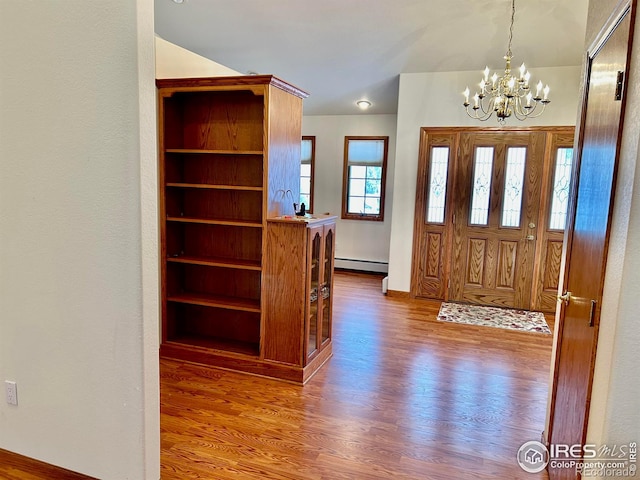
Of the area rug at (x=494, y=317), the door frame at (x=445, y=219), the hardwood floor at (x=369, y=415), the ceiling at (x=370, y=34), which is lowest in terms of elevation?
the hardwood floor at (x=369, y=415)

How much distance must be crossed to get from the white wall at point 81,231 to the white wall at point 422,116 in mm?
4187

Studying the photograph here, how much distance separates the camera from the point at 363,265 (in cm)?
724

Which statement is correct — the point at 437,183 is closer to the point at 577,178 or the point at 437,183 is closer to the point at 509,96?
the point at 509,96

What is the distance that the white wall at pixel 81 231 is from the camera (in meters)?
1.73

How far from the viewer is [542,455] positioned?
241 centimetres

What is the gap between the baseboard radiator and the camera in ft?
23.4

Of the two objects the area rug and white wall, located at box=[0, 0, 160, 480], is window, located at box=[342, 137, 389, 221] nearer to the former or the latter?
the area rug

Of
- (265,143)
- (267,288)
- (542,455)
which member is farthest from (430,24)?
(542,455)

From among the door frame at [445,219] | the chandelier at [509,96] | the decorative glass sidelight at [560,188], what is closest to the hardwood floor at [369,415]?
the door frame at [445,219]

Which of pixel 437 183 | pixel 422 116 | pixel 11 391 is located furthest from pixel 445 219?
pixel 11 391

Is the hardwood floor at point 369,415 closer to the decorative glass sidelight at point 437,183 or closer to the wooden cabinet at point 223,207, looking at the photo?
the wooden cabinet at point 223,207

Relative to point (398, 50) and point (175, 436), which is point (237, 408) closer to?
point (175, 436)

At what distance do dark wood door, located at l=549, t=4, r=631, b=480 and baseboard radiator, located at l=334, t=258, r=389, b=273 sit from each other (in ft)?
16.0

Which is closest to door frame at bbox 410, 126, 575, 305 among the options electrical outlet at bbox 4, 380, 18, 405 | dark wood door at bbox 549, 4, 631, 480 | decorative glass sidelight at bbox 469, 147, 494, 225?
decorative glass sidelight at bbox 469, 147, 494, 225
